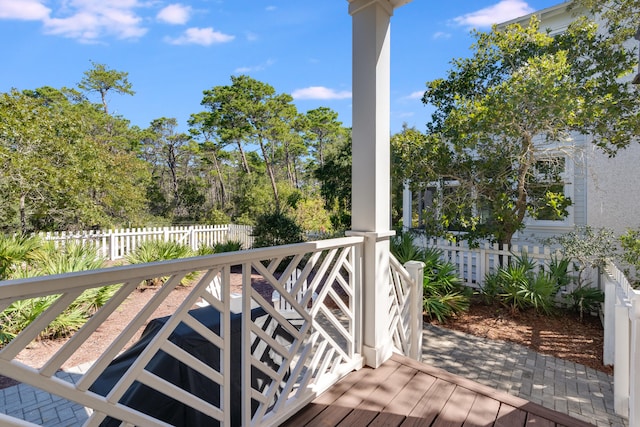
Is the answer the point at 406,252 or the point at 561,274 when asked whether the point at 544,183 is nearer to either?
the point at 561,274

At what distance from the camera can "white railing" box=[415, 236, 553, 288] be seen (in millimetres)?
5086

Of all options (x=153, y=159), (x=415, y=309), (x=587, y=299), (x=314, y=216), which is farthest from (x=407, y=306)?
(x=153, y=159)

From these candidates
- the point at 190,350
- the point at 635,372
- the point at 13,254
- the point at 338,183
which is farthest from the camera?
the point at 338,183

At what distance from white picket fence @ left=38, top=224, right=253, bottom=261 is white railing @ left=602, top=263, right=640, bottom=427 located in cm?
832

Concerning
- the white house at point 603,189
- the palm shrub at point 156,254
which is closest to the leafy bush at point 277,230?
the palm shrub at point 156,254

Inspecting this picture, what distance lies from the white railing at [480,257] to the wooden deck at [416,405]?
3649 millimetres

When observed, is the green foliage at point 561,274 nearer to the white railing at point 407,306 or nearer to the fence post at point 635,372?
the white railing at point 407,306

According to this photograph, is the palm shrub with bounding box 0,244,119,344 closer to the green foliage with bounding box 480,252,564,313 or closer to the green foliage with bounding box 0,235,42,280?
the green foliage with bounding box 0,235,42,280

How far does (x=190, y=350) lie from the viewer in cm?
161

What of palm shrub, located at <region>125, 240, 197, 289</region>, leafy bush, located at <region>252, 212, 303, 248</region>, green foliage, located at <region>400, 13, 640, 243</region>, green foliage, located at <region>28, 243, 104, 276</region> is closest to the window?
green foliage, located at <region>400, 13, 640, 243</region>

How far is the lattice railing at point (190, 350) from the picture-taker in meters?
0.91

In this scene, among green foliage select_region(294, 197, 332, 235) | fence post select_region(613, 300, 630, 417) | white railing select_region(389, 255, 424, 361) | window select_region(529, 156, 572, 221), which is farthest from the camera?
green foliage select_region(294, 197, 332, 235)

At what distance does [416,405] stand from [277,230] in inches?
269

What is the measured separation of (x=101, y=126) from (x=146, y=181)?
313 centimetres
